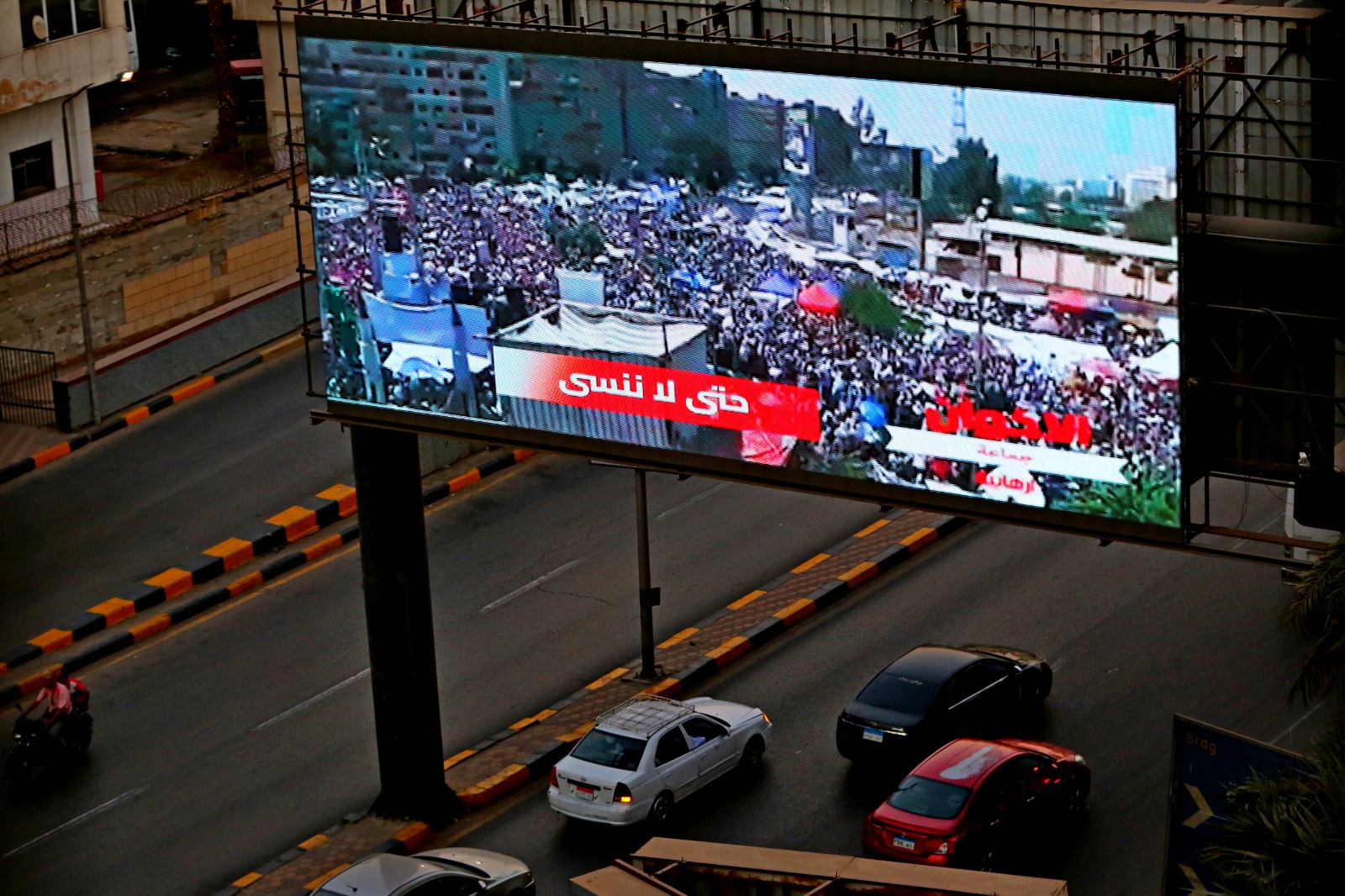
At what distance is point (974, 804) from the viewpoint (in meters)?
27.5

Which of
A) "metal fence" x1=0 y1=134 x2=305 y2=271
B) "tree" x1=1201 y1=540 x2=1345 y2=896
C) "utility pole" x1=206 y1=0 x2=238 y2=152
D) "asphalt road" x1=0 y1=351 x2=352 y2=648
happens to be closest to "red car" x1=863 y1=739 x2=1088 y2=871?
"tree" x1=1201 y1=540 x2=1345 y2=896

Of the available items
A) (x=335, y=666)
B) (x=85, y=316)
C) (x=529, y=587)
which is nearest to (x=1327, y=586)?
(x=529, y=587)

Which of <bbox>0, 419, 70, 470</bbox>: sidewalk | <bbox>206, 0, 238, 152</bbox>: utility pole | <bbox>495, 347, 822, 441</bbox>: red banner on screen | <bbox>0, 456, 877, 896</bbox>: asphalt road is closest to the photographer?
<bbox>495, 347, 822, 441</bbox>: red banner on screen

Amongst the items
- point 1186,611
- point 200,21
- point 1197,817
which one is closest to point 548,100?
point 1197,817

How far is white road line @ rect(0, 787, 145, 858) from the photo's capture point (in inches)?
1175

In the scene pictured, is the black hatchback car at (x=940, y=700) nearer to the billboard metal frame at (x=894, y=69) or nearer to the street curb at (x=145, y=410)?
the billboard metal frame at (x=894, y=69)

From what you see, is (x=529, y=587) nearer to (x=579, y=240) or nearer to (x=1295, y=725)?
(x=1295, y=725)

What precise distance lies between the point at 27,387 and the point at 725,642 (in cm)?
1574

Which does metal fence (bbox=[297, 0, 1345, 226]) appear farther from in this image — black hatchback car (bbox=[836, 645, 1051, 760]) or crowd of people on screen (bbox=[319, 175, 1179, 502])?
black hatchback car (bbox=[836, 645, 1051, 760])

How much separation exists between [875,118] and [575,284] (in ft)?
13.5

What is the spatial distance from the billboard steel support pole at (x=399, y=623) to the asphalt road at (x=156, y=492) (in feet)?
28.1

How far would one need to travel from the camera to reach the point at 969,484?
2288cm

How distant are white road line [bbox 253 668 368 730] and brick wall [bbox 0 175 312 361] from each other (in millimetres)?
12983

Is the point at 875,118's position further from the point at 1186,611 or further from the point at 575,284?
the point at 1186,611
